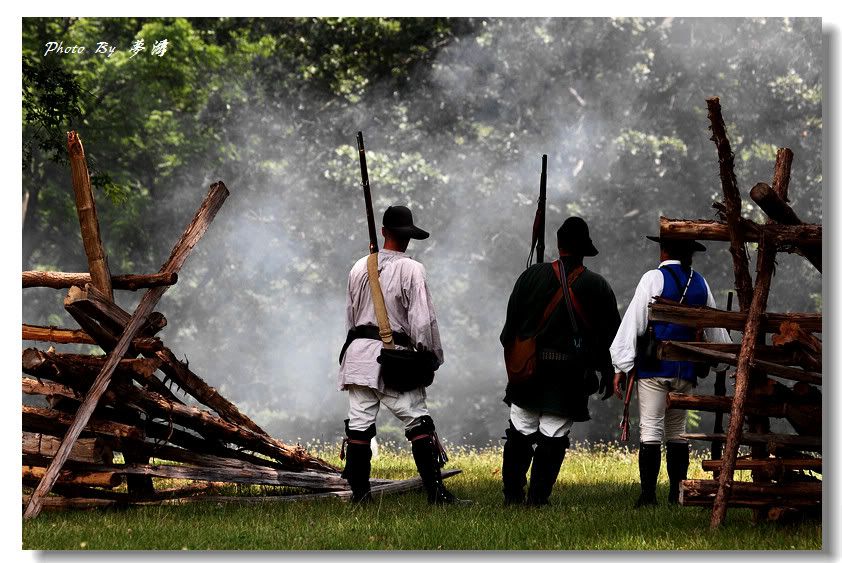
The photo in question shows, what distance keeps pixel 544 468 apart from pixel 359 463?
3.75 ft

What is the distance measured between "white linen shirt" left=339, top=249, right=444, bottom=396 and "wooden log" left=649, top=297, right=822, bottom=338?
4.61 ft

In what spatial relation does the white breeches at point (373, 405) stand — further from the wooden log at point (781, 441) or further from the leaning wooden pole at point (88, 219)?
the wooden log at point (781, 441)

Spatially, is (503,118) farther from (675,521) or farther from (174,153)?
(675,521)

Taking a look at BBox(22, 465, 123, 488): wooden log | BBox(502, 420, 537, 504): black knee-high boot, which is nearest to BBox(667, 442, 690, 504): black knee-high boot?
BBox(502, 420, 537, 504): black knee-high boot

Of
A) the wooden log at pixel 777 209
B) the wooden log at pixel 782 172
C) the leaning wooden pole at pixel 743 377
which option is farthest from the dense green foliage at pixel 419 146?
the leaning wooden pole at pixel 743 377

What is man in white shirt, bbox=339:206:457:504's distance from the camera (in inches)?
305

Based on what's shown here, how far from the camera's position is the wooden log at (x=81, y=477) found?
7.43 m

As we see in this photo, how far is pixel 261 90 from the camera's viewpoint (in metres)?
19.4

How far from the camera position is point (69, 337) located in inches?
300

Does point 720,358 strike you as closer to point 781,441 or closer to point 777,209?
point 781,441

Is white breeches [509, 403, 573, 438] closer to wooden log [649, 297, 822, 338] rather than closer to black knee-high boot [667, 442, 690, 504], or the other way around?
black knee-high boot [667, 442, 690, 504]
